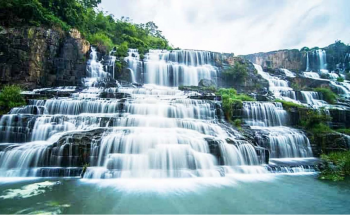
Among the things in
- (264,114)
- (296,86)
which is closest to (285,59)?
(296,86)

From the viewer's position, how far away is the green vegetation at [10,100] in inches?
415

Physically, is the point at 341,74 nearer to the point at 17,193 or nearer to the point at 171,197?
the point at 171,197

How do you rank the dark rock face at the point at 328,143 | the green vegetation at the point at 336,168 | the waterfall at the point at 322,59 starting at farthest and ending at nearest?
1. the waterfall at the point at 322,59
2. the dark rock face at the point at 328,143
3. the green vegetation at the point at 336,168

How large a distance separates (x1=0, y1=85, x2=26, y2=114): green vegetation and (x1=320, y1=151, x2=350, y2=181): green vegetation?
14266 millimetres

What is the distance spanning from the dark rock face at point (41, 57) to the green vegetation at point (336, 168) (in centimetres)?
1763

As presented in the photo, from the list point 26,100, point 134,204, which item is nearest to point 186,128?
point 134,204

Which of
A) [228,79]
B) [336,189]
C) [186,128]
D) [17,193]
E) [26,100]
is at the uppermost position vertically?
[228,79]

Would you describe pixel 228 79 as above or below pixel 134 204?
above

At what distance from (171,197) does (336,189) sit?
5.27 metres

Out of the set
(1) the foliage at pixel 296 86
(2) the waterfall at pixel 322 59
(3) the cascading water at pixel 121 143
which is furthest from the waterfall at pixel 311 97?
(2) the waterfall at pixel 322 59

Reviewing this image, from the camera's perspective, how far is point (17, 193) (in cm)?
532

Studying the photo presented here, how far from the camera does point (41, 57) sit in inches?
650

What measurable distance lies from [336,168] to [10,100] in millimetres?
15390

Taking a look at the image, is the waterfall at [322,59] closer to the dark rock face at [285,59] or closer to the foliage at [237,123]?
the dark rock face at [285,59]
